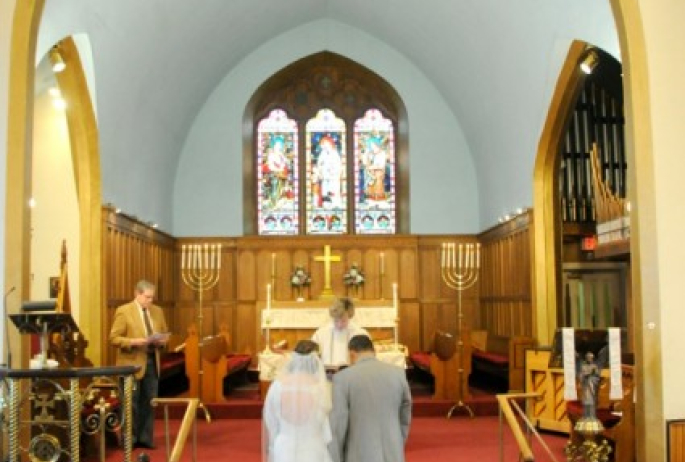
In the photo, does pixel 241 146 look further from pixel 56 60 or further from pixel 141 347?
pixel 141 347

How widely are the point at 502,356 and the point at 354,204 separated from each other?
188 inches

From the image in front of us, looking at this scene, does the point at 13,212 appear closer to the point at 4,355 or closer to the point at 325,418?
the point at 4,355

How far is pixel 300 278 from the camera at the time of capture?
55.0ft

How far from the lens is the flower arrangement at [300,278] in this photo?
54.9ft

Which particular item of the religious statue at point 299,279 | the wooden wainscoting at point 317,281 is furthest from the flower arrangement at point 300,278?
the wooden wainscoting at point 317,281

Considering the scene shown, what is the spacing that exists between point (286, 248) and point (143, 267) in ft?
10.9

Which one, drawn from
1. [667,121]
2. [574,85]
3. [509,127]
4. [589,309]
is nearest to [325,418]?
[667,121]

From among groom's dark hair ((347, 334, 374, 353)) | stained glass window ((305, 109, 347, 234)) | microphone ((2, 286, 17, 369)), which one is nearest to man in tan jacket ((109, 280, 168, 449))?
microphone ((2, 286, 17, 369))

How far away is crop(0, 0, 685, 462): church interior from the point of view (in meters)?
7.41

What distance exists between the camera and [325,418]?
5789 millimetres

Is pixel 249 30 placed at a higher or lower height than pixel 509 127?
higher

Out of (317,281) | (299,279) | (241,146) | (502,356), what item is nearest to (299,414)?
(502,356)

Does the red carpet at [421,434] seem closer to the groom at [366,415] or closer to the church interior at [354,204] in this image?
the church interior at [354,204]

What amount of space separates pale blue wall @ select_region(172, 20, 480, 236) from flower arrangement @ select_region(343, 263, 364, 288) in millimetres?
1365
